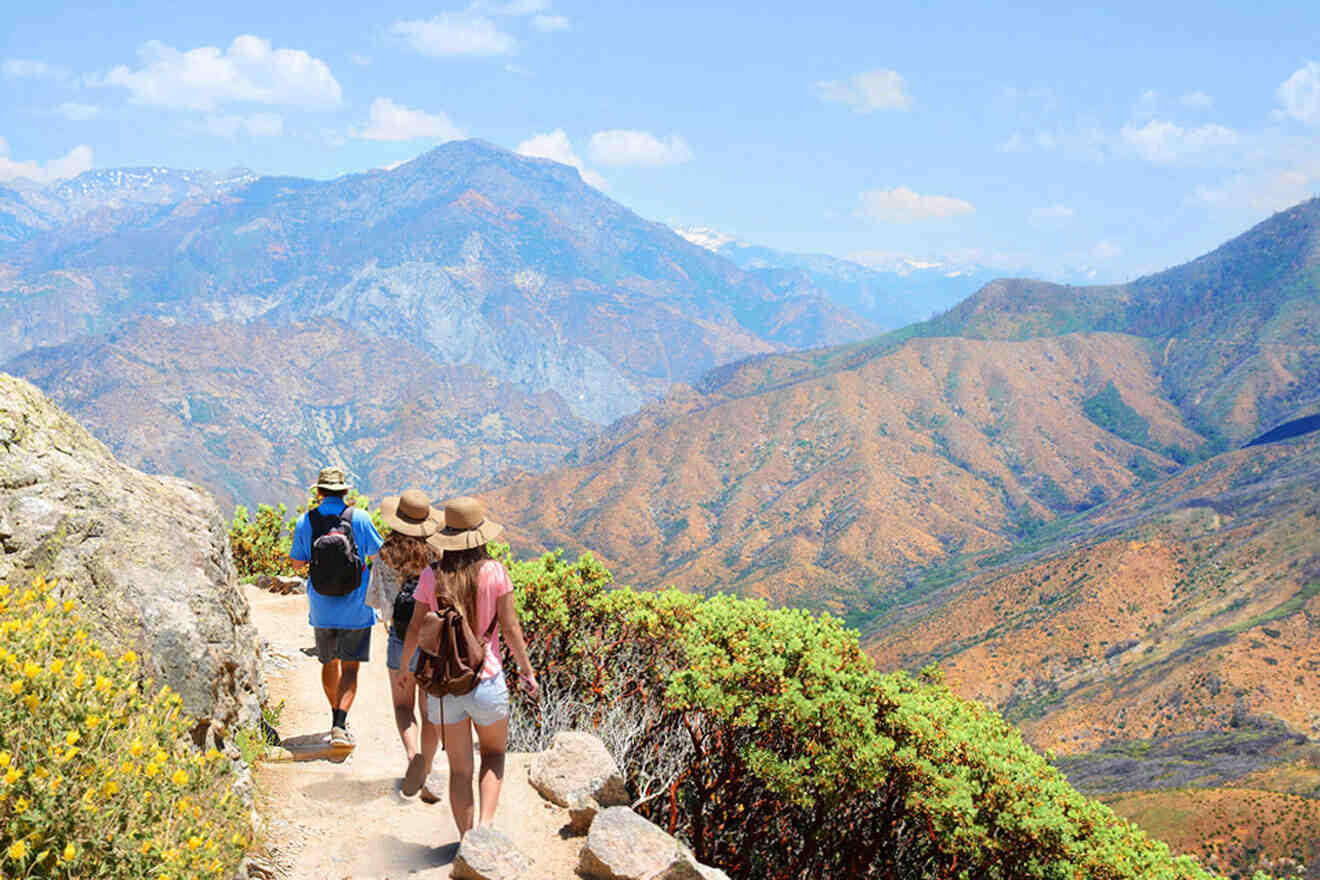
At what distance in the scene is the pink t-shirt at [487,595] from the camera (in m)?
5.97

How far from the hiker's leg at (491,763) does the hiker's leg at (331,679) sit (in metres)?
2.50

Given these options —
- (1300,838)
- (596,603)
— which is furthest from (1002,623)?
(596,603)

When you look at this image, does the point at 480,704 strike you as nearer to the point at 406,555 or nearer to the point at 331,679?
the point at 406,555

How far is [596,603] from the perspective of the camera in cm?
1047

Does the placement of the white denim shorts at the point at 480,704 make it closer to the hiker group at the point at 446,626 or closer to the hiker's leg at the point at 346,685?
the hiker group at the point at 446,626

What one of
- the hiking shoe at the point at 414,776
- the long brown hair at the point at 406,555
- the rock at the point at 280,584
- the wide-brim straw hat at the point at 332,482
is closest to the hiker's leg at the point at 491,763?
the hiking shoe at the point at 414,776

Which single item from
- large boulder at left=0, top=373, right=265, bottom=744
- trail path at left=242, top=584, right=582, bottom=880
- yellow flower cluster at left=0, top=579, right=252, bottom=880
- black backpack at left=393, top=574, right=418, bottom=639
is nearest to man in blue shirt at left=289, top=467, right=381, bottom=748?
trail path at left=242, top=584, right=582, bottom=880

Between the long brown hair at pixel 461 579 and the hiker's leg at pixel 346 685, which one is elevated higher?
the long brown hair at pixel 461 579

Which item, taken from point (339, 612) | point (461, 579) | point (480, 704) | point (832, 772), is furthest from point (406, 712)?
point (832, 772)

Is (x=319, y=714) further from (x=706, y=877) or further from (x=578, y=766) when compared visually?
(x=706, y=877)

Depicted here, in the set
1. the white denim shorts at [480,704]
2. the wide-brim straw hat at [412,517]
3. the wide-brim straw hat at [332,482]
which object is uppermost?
the wide-brim straw hat at [332,482]

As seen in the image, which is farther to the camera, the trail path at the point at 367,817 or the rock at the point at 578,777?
the rock at the point at 578,777

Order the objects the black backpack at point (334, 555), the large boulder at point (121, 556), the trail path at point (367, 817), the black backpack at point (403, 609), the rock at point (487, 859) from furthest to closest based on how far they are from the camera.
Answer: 1. the black backpack at point (334, 555)
2. the black backpack at point (403, 609)
3. the trail path at point (367, 817)
4. the rock at point (487, 859)
5. the large boulder at point (121, 556)

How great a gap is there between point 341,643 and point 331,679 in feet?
1.29
